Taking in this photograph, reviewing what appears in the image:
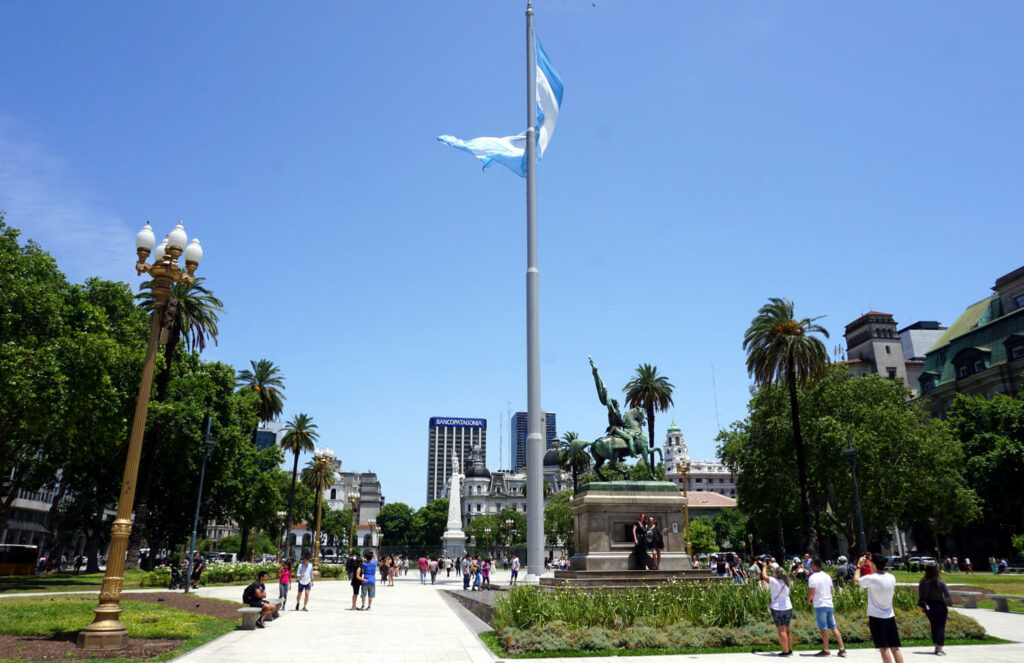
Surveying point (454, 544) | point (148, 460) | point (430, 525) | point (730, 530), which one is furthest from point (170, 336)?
point (430, 525)

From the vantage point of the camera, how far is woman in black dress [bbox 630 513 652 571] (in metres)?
18.7

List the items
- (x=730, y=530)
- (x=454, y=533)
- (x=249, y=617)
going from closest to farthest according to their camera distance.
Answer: (x=249, y=617) < (x=454, y=533) < (x=730, y=530)

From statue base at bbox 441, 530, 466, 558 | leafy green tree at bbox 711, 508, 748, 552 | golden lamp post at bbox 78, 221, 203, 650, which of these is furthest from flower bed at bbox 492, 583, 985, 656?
leafy green tree at bbox 711, 508, 748, 552

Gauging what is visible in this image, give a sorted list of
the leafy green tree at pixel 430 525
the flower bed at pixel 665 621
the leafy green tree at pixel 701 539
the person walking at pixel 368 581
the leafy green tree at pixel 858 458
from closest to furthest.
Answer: the flower bed at pixel 665 621
the person walking at pixel 368 581
the leafy green tree at pixel 858 458
the leafy green tree at pixel 701 539
the leafy green tree at pixel 430 525

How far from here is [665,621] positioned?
1324cm

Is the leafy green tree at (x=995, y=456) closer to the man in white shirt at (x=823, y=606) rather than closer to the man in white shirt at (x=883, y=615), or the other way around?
the man in white shirt at (x=823, y=606)

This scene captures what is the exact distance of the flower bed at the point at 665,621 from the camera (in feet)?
40.1

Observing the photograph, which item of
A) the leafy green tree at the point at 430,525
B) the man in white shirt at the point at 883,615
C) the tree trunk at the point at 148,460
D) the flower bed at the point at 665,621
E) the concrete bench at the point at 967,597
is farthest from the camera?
the leafy green tree at the point at 430,525

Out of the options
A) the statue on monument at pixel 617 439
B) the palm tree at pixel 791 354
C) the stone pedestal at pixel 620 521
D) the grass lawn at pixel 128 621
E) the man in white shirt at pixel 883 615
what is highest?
the palm tree at pixel 791 354

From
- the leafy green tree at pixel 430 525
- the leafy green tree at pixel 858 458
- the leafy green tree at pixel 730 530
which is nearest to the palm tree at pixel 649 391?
the leafy green tree at pixel 858 458

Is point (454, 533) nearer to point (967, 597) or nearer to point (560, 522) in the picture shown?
point (560, 522)

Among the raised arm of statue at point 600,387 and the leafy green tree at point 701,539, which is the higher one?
the raised arm of statue at point 600,387

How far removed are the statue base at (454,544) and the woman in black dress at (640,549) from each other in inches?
2181

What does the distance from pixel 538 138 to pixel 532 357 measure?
794cm
